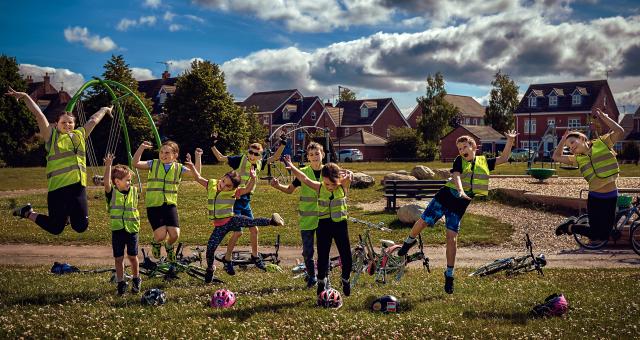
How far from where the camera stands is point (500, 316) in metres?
8.20

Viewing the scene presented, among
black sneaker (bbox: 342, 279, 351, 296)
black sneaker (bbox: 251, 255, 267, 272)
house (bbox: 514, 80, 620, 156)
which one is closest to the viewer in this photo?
black sneaker (bbox: 342, 279, 351, 296)

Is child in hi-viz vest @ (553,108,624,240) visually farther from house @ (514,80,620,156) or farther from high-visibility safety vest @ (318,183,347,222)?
house @ (514,80,620,156)

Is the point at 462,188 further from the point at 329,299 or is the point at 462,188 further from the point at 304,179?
the point at 329,299

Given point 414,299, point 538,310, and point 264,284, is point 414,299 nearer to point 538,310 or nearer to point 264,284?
point 538,310

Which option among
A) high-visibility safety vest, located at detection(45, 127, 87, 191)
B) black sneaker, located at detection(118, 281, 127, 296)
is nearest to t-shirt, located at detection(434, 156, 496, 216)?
black sneaker, located at detection(118, 281, 127, 296)

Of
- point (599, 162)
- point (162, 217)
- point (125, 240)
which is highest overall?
point (599, 162)

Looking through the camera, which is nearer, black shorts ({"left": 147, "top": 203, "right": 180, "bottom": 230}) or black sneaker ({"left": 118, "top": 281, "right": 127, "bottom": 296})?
black sneaker ({"left": 118, "top": 281, "right": 127, "bottom": 296})

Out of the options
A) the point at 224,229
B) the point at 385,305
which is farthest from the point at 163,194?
the point at 385,305

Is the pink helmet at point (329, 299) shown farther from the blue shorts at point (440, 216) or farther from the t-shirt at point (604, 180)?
the t-shirt at point (604, 180)

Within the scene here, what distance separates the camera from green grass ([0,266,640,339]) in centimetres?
735

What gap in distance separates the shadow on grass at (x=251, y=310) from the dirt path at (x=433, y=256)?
487 centimetres

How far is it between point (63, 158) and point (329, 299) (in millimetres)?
5089

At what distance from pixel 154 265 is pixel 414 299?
16.7ft

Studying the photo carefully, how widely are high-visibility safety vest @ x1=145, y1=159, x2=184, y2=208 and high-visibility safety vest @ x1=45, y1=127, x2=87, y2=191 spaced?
1222 mm
